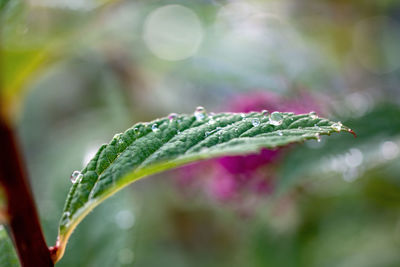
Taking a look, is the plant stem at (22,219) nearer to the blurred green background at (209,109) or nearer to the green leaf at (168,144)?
the green leaf at (168,144)

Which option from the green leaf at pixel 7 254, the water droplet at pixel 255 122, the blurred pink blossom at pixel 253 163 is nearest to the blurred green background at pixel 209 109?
the blurred pink blossom at pixel 253 163

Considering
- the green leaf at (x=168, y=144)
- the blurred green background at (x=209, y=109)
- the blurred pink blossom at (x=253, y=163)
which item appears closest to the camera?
the green leaf at (x=168, y=144)

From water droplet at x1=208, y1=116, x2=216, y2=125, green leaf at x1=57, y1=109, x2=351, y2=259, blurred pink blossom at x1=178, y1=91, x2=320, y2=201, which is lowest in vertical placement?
blurred pink blossom at x1=178, y1=91, x2=320, y2=201

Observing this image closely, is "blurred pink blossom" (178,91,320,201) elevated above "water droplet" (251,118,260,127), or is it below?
below

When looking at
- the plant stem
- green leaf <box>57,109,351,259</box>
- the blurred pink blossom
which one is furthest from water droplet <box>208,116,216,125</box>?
the blurred pink blossom

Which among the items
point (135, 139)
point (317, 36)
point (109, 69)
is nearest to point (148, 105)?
point (109, 69)

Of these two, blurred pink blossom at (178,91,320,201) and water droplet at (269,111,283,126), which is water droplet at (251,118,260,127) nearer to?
water droplet at (269,111,283,126)

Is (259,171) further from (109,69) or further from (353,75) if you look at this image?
(353,75)
